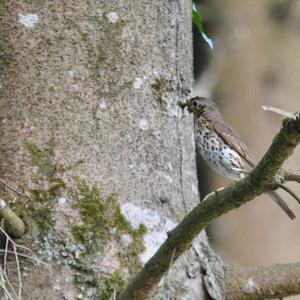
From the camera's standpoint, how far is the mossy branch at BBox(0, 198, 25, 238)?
89.7 inches

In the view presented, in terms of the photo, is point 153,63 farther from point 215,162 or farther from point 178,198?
point 215,162

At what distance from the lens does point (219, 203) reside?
2059 millimetres

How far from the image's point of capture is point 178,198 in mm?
2619

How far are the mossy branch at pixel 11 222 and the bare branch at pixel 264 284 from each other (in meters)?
0.59

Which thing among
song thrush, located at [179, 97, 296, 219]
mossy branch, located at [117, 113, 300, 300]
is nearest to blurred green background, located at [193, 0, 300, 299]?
song thrush, located at [179, 97, 296, 219]

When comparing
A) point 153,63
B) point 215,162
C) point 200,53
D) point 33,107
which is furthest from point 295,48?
point 33,107

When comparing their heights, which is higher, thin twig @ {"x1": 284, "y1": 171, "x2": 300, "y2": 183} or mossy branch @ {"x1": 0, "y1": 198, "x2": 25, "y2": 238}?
thin twig @ {"x1": 284, "y1": 171, "x2": 300, "y2": 183}

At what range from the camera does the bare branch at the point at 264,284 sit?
258 cm

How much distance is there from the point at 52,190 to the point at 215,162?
1.64m

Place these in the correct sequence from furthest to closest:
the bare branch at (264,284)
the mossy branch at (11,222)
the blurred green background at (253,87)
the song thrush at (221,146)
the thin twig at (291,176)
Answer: the blurred green background at (253,87) → the song thrush at (221,146) → the bare branch at (264,284) → the mossy branch at (11,222) → the thin twig at (291,176)

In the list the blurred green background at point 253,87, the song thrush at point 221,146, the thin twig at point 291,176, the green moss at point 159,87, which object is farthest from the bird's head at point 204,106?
the thin twig at point 291,176

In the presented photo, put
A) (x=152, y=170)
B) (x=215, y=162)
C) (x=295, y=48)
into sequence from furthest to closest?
(x=295, y=48), (x=215, y=162), (x=152, y=170)

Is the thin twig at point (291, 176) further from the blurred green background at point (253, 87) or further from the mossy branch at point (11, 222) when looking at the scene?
the blurred green background at point (253, 87)

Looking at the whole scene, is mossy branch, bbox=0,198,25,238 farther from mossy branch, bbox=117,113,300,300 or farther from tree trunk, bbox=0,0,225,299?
mossy branch, bbox=117,113,300,300
